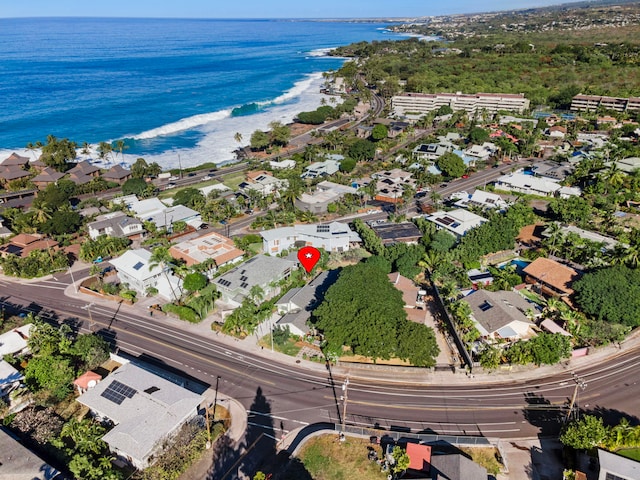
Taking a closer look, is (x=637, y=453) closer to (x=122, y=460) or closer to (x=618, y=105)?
(x=122, y=460)

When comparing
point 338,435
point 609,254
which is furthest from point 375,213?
point 338,435

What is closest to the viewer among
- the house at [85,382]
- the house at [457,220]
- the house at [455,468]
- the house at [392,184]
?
the house at [455,468]

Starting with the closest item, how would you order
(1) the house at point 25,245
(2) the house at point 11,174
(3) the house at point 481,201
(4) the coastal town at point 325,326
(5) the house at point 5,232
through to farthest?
1. (4) the coastal town at point 325,326
2. (1) the house at point 25,245
3. (5) the house at point 5,232
4. (3) the house at point 481,201
5. (2) the house at point 11,174

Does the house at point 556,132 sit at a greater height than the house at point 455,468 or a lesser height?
lesser

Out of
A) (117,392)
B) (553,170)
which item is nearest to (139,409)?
(117,392)

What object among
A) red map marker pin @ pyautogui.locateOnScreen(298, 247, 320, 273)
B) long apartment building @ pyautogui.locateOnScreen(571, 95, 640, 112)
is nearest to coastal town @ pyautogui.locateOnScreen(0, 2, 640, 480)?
red map marker pin @ pyautogui.locateOnScreen(298, 247, 320, 273)

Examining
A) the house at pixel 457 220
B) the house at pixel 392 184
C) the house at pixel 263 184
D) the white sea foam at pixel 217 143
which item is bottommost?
the white sea foam at pixel 217 143

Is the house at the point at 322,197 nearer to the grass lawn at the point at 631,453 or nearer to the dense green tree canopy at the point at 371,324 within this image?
the dense green tree canopy at the point at 371,324

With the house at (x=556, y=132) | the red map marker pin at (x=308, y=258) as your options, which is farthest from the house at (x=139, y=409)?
the house at (x=556, y=132)
